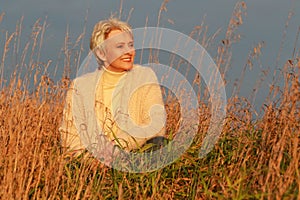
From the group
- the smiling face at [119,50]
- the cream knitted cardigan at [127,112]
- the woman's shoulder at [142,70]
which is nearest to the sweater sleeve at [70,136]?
the cream knitted cardigan at [127,112]

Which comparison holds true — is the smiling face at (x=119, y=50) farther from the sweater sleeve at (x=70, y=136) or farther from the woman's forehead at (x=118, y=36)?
the sweater sleeve at (x=70, y=136)

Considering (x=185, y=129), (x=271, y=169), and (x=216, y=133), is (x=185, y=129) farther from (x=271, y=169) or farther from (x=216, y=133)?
(x=271, y=169)

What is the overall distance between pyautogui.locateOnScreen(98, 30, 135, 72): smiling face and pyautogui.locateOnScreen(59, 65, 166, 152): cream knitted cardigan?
117 millimetres

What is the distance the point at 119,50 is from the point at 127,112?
0.51 meters

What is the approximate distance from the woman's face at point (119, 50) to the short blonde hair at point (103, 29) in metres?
0.04

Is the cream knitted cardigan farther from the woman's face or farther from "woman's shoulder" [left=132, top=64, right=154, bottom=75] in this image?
the woman's face

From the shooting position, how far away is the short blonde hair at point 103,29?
14.1ft

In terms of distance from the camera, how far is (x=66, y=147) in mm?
3869

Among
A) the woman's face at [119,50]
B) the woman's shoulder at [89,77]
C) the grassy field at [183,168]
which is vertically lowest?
the grassy field at [183,168]

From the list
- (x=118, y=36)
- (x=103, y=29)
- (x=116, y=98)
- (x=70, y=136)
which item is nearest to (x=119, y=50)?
Result: (x=118, y=36)

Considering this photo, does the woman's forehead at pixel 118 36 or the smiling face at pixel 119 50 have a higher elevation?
the woman's forehead at pixel 118 36

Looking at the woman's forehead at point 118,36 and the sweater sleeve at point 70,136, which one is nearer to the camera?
the sweater sleeve at point 70,136

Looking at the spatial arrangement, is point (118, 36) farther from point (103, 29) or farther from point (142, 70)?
point (142, 70)

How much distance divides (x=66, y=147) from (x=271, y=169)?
1.61 m
